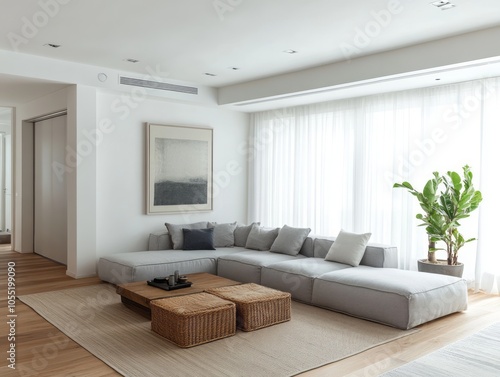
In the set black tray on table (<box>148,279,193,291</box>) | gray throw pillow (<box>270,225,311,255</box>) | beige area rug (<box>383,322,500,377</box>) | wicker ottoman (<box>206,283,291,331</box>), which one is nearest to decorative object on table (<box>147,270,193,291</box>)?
black tray on table (<box>148,279,193,291</box>)

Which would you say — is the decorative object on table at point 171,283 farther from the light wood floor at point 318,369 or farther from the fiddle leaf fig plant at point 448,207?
the fiddle leaf fig plant at point 448,207

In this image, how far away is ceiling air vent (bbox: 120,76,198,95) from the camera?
6.52 m

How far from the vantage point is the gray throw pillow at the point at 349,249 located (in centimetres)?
543

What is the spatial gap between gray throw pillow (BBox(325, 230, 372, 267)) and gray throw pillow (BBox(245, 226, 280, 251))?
113 cm

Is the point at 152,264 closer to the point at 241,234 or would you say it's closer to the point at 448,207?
the point at 241,234

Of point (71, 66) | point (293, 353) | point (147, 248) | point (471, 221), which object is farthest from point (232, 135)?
point (293, 353)

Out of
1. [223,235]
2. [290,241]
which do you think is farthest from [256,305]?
[223,235]

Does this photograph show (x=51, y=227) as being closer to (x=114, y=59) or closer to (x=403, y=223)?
(x=114, y=59)

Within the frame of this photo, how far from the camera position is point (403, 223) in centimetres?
615

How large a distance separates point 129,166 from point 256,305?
11.5 ft

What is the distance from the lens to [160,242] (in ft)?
22.2

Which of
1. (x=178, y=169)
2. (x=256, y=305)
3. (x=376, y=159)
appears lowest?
(x=256, y=305)

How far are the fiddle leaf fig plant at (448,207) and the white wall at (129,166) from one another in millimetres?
3546

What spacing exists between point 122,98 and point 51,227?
2455 millimetres
